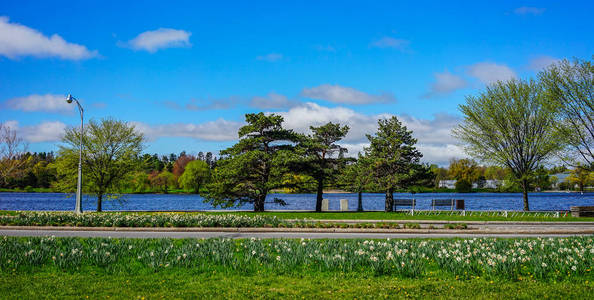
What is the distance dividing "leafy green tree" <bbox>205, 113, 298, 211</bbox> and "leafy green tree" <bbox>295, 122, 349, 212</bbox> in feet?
5.49

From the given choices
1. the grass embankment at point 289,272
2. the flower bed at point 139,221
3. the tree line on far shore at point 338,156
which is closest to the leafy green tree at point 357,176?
the tree line on far shore at point 338,156

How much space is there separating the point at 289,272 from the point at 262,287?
1.26 m

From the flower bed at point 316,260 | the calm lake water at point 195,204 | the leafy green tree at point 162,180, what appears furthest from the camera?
the leafy green tree at point 162,180

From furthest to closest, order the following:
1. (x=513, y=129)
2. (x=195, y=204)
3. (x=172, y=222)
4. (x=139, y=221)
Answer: (x=195, y=204) < (x=513, y=129) < (x=139, y=221) < (x=172, y=222)

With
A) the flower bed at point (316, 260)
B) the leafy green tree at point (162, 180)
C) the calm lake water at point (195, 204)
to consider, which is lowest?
the calm lake water at point (195, 204)

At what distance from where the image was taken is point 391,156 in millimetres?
33562

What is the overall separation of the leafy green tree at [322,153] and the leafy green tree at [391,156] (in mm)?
2440

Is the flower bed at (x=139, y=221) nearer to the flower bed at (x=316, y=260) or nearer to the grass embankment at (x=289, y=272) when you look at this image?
the grass embankment at (x=289, y=272)

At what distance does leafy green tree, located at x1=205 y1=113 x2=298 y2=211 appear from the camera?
103ft

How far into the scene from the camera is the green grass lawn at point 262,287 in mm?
6918

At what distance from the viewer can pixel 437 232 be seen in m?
16.9

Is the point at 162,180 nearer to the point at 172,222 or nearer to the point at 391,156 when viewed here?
the point at 391,156

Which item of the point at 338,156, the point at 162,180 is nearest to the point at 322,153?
the point at 338,156

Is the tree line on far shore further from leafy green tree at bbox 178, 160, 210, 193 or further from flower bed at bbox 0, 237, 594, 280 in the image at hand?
leafy green tree at bbox 178, 160, 210, 193
